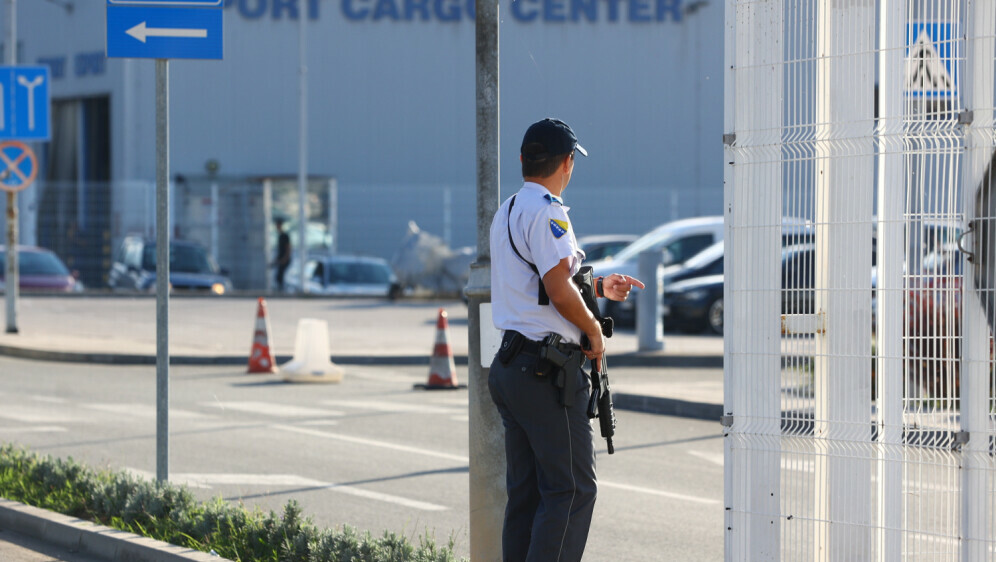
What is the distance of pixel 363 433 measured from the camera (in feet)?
35.4

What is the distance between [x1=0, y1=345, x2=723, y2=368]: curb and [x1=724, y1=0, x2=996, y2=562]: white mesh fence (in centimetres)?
1149

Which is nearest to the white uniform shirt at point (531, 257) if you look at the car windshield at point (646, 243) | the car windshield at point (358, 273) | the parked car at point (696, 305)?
the parked car at point (696, 305)

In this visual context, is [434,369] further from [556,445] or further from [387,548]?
[556,445]

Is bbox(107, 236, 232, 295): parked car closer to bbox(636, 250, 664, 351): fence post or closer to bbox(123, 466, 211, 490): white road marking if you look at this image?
bbox(636, 250, 664, 351): fence post

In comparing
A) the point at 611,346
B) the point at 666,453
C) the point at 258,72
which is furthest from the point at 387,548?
the point at 258,72

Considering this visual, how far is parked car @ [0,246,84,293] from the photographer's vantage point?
2838 centimetres

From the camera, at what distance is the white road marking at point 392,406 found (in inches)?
480

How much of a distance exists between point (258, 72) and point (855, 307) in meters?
36.7

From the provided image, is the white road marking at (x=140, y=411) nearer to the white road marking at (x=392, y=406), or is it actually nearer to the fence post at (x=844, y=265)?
the white road marking at (x=392, y=406)

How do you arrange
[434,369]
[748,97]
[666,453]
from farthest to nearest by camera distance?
[434,369]
[666,453]
[748,97]

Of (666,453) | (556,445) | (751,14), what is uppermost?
(751,14)

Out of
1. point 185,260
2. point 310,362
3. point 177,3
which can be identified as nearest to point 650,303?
point 310,362

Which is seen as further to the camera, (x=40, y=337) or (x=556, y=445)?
(x=40, y=337)

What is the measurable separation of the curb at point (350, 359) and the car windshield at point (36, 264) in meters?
11.9
